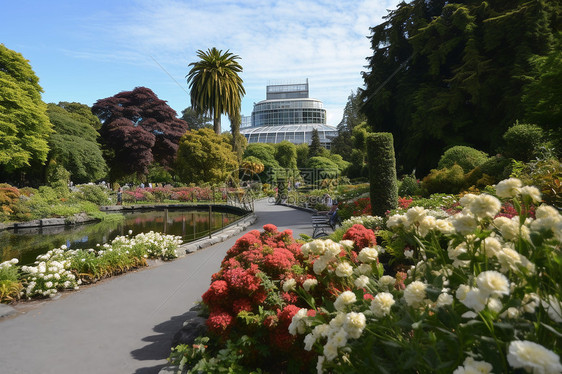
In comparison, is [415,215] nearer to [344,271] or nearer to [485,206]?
[485,206]

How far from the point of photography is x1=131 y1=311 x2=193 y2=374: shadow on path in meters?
2.79

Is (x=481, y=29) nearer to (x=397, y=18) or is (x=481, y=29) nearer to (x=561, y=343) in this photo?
(x=397, y=18)

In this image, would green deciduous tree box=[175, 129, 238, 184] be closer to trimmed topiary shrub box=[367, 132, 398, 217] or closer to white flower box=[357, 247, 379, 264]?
trimmed topiary shrub box=[367, 132, 398, 217]

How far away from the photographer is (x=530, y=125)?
8906mm

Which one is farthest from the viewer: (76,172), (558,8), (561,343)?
(76,172)

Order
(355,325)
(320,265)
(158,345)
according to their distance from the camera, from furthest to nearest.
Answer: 1. (158,345)
2. (320,265)
3. (355,325)

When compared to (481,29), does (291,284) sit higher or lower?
lower

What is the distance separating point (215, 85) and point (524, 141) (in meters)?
23.7

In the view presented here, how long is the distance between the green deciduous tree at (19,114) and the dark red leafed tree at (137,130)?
698 centimetres

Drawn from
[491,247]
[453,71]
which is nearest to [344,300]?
[491,247]

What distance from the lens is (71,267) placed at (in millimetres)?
5176

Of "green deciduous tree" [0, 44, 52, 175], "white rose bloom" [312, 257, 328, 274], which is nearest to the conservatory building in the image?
"green deciduous tree" [0, 44, 52, 175]

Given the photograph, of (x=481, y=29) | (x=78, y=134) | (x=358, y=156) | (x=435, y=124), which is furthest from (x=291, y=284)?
(x=78, y=134)

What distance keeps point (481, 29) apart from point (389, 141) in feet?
33.2
